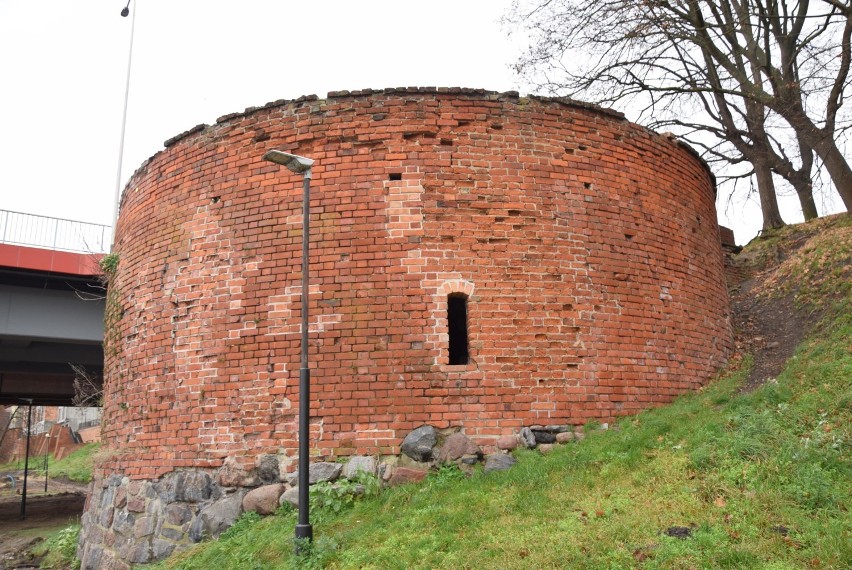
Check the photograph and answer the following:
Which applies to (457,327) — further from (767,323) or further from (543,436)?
(767,323)

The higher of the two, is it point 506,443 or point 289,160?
point 289,160

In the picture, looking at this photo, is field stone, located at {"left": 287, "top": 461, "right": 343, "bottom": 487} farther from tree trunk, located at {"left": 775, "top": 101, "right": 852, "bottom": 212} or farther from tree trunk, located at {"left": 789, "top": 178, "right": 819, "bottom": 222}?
tree trunk, located at {"left": 789, "top": 178, "right": 819, "bottom": 222}

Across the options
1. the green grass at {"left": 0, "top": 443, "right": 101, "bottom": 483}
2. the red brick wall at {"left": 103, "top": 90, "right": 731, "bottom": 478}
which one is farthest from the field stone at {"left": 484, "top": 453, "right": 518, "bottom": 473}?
the green grass at {"left": 0, "top": 443, "right": 101, "bottom": 483}

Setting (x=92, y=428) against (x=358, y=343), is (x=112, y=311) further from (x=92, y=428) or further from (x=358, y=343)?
(x=92, y=428)

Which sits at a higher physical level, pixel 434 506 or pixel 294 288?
pixel 294 288

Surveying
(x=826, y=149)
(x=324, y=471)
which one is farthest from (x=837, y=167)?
(x=324, y=471)

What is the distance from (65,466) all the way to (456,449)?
35.3m

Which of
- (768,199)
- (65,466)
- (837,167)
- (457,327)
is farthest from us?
(65,466)

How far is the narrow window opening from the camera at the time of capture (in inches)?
321

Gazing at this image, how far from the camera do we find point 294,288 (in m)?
8.07

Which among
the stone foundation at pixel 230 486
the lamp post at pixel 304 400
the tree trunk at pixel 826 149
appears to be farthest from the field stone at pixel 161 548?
the tree trunk at pixel 826 149

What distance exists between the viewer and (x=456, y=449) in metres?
7.36

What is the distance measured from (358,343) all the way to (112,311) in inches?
190

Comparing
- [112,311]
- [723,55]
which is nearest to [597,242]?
[112,311]
